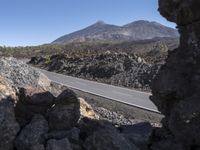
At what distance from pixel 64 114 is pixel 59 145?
4.06 feet

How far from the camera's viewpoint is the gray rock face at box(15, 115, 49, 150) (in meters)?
9.66

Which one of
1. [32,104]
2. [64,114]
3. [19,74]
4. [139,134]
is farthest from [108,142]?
[19,74]

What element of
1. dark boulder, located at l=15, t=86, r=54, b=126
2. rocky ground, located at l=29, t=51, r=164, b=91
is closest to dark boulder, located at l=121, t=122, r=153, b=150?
dark boulder, located at l=15, t=86, r=54, b=126

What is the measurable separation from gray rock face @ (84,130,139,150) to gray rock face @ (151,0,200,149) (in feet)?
3.16

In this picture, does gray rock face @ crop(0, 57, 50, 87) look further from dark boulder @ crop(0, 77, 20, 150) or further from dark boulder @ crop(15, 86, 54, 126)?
dark boulder @ crop(0, 77, 20, 150)

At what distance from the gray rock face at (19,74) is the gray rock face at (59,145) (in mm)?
4849

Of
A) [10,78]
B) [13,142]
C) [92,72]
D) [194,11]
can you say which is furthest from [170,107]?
[92,72]

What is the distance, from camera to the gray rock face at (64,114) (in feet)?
33.9

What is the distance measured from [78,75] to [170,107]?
115 ft

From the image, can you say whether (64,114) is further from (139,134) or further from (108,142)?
(139,134)

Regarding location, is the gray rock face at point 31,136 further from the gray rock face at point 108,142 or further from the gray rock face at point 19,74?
the gray rock face at point 19,74

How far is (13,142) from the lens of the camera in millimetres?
9875

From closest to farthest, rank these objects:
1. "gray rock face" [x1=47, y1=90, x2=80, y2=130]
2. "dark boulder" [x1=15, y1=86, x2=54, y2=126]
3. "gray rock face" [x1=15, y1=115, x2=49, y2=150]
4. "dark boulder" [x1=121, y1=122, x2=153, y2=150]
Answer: "gray rock face" [x1=15, y1=115, x2=49, y2=150] → "dark boulder" [x1=121, y1=122, x2=153, y2=150] → "gray rock face" [x1=47, y1=90, x2=80, y2=130] → "dark boulder" [x1=15, y1=86, x2=54, y2=126]

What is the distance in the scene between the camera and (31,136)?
9750mm
